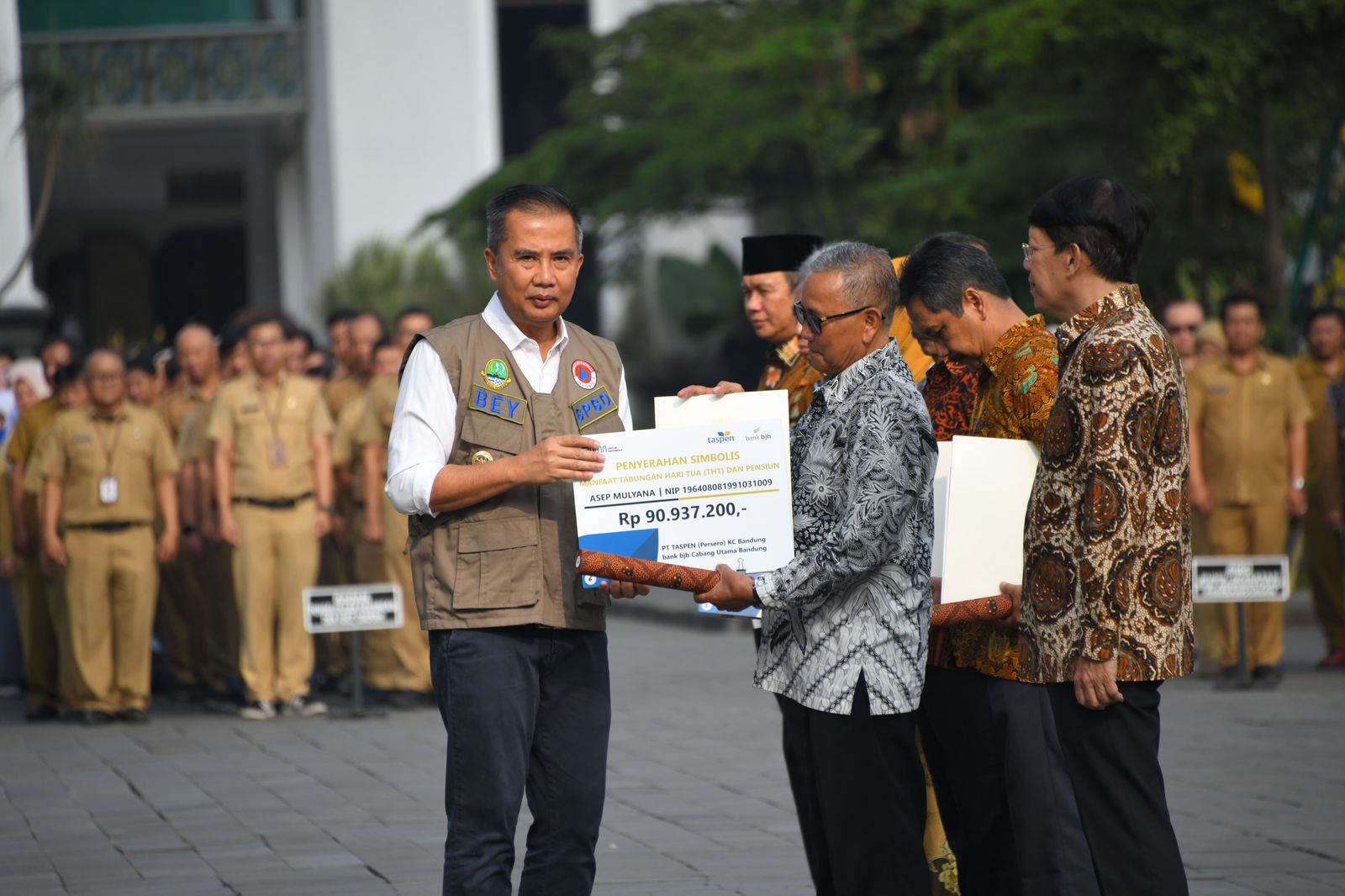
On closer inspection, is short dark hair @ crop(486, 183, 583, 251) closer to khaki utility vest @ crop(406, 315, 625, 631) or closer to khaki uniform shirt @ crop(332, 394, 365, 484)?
khaki utility vest @ crop(406, 315, 625, 631)

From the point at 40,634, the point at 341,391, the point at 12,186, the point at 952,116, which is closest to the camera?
the point at 40,634

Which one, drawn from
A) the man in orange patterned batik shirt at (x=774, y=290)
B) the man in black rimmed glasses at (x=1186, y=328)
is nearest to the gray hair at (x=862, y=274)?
the man in orange patterned batik shirt at (x=774, y=290)

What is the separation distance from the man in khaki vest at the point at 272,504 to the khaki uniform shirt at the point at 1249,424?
5.60 m

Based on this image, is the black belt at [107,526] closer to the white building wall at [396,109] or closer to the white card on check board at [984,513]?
the white card on check board at [984,513]

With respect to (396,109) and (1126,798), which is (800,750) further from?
(396,109)

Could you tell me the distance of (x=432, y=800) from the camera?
26.4ft

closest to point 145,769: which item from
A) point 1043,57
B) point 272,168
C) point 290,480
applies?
point 290,480

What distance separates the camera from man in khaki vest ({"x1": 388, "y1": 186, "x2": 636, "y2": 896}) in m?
4.55

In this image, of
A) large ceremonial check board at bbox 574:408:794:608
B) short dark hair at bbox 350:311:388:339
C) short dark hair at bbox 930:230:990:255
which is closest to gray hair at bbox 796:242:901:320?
large ceremonial check board at bbox 574:408:794:608

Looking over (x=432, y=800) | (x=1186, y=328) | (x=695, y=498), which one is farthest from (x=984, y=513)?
(x=1186, y=328)

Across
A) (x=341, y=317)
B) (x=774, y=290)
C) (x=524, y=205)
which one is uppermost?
(x=341, y=317)

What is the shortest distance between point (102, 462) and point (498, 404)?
289 inches

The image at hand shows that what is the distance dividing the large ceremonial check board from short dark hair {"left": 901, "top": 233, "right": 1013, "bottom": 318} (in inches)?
30.7

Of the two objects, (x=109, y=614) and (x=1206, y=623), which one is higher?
(x=109, y=614)
